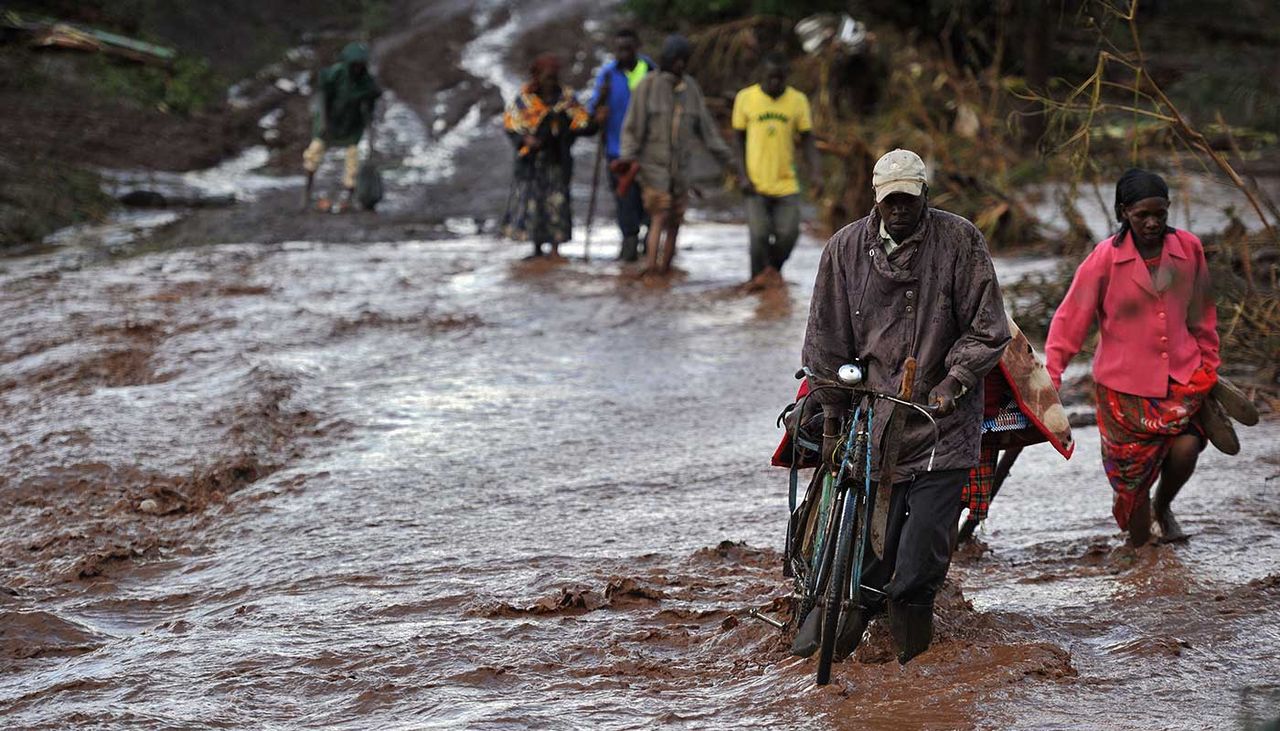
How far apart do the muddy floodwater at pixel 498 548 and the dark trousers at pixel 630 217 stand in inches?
82.9

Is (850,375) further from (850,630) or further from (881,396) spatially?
(850,630)

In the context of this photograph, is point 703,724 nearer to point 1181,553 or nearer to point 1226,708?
point 1226,708

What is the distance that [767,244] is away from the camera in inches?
482

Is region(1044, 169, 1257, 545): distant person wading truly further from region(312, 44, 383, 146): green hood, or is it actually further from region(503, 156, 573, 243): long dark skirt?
region(312, 44, 383, 146): green hood

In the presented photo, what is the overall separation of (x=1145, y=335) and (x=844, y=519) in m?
1.88

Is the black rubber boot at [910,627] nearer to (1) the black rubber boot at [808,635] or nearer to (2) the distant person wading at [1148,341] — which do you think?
(1) the black rubber boot at [808,635]

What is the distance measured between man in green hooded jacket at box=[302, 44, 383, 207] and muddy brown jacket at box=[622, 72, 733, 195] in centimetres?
461

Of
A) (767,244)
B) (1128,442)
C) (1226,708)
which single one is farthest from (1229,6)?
(1226,708)

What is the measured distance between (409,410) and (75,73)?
14578 millimetres

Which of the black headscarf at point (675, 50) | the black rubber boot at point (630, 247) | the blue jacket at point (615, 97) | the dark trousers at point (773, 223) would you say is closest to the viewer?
the dark trousers at point (773, 223)

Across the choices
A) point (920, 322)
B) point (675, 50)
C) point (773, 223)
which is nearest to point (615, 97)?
point (675, 50)

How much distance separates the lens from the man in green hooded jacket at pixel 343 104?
52.0ft

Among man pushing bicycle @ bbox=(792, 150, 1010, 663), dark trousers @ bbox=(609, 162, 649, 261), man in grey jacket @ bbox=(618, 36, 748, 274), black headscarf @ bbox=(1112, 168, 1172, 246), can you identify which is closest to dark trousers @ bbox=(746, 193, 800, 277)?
man in grey jacket @ bbox=(618, 36, 748, 274)

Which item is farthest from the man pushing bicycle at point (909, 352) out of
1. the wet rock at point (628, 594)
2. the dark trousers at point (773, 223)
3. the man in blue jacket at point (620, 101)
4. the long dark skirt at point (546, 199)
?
the long dark skirt at point (546, 199)
